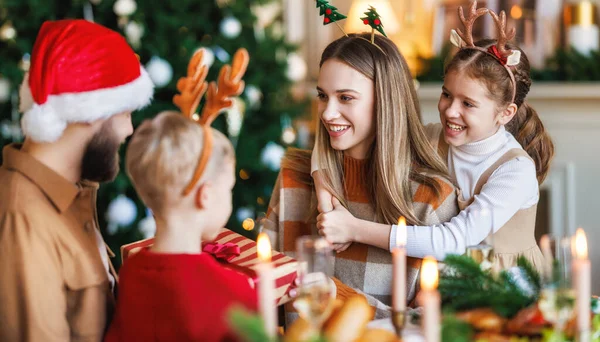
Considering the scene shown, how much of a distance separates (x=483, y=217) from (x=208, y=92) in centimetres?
81

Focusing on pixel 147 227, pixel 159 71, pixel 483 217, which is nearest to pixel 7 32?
pixel 159 71

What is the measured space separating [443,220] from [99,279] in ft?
3.06

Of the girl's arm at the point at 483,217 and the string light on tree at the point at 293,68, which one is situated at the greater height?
the string light on tree at the point at 293,68

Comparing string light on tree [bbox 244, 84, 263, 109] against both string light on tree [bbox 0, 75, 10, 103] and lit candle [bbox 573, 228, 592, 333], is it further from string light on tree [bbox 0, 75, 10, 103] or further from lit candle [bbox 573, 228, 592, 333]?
lit candle [bbox 573, 228, 592, 333]

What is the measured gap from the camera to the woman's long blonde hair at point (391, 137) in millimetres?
2062

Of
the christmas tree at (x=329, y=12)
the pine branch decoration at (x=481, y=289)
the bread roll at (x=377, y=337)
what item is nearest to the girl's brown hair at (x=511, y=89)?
the christmas tree at (x=329, y=12)

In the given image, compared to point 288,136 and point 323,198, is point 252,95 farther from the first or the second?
point 323,198

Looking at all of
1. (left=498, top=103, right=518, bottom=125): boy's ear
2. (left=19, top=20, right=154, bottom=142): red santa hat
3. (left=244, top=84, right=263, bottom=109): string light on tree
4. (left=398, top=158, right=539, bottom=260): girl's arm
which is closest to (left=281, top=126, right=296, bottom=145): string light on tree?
(left=244, top=84, right=263, bottom=109): string light on tree

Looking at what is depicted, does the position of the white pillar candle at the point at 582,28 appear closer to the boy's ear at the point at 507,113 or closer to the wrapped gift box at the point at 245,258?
the boy's ear at the point at 507,113

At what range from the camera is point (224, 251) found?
1.81 metres

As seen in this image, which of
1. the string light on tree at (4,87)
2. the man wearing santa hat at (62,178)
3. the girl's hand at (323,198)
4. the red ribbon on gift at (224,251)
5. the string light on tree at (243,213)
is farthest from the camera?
the string light on tree at (243,213)

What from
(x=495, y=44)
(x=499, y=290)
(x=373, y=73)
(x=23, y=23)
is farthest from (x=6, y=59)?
(x=499, y=290)

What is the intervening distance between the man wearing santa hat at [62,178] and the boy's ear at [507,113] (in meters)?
1.06

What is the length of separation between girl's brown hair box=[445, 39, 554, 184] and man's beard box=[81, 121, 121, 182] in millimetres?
1009
